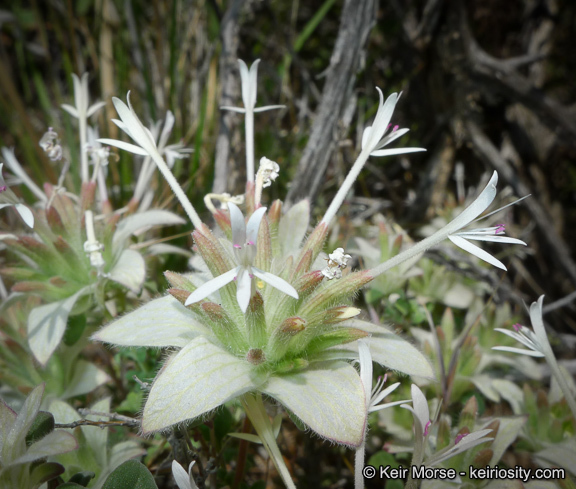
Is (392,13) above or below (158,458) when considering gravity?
above

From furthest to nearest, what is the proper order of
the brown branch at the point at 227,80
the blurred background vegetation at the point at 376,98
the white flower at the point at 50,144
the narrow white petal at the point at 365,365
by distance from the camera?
the blurred background vegetation at the point at 376,98
the brown branch at the point at 227,80
the white flower at the point at 50,144
the narrow white petal at the point at 365,365

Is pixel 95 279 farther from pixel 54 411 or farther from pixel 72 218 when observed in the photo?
pixel 54 411

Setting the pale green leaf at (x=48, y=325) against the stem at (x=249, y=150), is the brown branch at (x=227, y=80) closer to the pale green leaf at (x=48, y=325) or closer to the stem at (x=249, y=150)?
the stem at (x=249, y=150)

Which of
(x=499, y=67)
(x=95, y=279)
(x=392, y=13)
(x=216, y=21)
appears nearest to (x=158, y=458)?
(x=95, y=279)

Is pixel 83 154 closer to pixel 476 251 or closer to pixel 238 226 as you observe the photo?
pixel 238 226

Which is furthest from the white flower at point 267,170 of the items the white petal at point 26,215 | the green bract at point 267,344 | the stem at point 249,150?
the white petal at point 26,215

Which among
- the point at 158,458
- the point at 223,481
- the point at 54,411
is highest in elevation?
the point at 54,411

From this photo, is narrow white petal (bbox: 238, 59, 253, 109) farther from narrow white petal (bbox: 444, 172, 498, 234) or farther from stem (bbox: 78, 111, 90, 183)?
narrow white petal (bbox: 444, 172, 498, 234)
